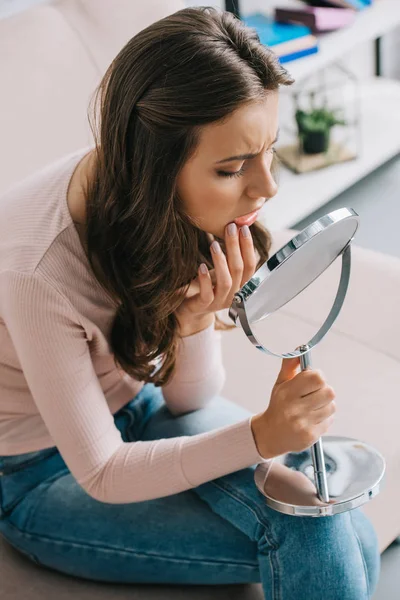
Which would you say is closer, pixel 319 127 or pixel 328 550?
pixel 328 550

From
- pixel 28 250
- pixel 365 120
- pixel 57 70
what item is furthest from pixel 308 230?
pixel 365 120

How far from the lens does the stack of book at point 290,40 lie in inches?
84.7

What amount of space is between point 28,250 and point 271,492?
16.6 inches

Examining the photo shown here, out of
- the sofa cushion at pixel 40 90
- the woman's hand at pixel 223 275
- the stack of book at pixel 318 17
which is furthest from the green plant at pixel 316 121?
the woman's hand at pixel 223 275

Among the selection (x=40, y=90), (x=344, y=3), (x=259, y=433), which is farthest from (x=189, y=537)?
(x=344, y=3)

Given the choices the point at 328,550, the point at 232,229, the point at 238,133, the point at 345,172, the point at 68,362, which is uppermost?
the point at 238,133

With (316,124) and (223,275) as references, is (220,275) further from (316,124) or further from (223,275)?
(316,124)

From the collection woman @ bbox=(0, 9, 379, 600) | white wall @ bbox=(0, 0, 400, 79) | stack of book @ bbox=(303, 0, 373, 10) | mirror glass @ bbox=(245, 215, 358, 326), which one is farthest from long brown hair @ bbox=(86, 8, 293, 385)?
white wall @ bbox=(0, 0, 400, 79)

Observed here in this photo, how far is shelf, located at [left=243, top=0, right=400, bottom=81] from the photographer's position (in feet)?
7.13

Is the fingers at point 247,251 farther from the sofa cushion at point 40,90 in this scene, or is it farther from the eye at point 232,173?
the sofa cushion at point 40,90

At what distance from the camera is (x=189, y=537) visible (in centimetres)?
116

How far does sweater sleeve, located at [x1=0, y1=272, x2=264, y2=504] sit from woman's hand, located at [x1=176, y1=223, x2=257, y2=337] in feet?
0.52

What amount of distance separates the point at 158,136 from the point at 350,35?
5.02 ft

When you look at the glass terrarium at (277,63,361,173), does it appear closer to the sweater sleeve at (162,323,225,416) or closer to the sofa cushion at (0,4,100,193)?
the sofa cushion at (0,4,100,193)
